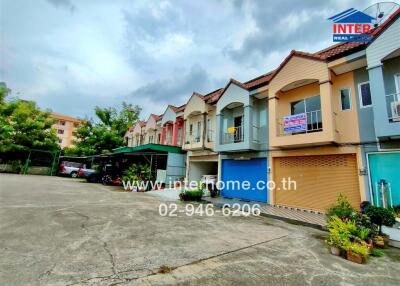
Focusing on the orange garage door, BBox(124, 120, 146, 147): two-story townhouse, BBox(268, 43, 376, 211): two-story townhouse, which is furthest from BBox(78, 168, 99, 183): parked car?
the orange garage door

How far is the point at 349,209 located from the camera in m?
6.11

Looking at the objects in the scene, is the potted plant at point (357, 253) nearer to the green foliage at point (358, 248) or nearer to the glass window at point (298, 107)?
the green foliage at point (358, 248)

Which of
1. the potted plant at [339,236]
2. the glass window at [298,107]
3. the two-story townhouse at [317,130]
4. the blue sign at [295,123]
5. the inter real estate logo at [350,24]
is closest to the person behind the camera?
the potted plant at [339,236]

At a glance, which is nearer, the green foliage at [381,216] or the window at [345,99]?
the green foliage at [381,216]

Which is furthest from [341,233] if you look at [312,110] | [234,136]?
[234,136]

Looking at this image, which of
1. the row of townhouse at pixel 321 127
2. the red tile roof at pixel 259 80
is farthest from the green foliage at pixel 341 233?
the red tile roof at pixel 259 80

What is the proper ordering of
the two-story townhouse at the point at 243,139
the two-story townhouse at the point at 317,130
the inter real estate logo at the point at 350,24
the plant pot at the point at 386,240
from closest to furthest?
the plant pot at the point at 386,240 → the two-story townhouse at the point at 317,130 → the inter real estate logo at the point at 350,24 → the two-story townhouse at the point at 243,139

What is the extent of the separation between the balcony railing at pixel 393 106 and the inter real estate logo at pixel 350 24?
2.83m

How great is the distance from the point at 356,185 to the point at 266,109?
19.6ft

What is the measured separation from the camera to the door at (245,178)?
11.8 m

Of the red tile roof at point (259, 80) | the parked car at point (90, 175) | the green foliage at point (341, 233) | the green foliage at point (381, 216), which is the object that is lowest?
the green foliage at point (341, 233)

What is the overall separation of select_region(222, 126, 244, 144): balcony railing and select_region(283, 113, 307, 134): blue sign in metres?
3.07

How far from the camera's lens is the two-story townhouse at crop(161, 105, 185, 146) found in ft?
61.6

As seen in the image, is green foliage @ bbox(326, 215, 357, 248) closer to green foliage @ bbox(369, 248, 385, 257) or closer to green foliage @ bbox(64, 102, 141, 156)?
green foliage @ bbox(369, 248, 385, 257)
